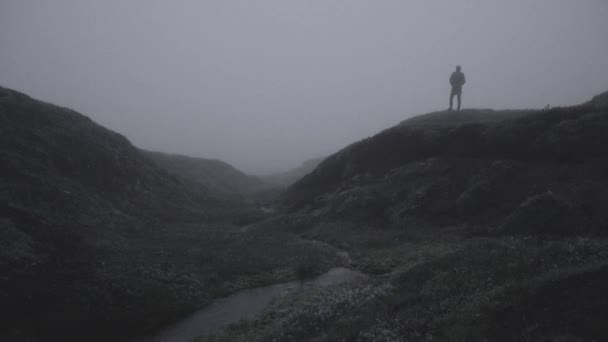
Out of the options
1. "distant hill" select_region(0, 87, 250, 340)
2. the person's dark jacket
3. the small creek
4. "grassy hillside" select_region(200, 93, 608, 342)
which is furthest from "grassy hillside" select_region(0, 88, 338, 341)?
the person's dark jacket

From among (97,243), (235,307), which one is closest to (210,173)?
(97,243)

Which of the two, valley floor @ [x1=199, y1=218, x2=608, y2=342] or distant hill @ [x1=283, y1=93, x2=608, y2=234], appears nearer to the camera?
valley floor @ [x1=199, y1=218, x2=608, y2=342]

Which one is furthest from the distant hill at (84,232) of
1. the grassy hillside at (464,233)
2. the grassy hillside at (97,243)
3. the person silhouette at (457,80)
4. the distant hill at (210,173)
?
the person silhouette at (457,80)

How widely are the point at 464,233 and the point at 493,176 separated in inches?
272

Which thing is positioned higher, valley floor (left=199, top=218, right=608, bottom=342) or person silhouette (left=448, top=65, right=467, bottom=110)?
person silhouette (left=448, top=65, right=467, bottom=110)

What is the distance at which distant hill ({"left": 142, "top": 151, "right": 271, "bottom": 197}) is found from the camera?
262ft

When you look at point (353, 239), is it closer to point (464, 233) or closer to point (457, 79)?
point (464, 233)

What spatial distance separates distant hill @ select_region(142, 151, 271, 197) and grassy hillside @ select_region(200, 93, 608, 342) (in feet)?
125

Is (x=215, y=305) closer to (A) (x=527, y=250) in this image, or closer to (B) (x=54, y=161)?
(A) (x=527, y=250)

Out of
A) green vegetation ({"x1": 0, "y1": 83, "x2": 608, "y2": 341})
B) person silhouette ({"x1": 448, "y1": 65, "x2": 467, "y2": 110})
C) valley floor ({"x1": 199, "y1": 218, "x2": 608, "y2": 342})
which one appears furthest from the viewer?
person silhouette ({"x1": 448, "y1": 65, "x2": 467, "y2": 110})

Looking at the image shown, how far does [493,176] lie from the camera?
28625mm

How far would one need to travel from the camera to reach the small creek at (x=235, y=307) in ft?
54.5

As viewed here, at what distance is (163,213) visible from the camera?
142ft

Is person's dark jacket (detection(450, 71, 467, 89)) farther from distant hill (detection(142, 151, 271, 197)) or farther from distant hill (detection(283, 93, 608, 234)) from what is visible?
distant hill (detection(142, 151, 271, 197))
